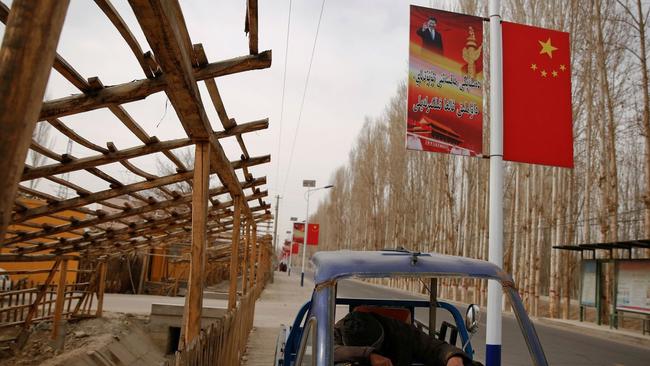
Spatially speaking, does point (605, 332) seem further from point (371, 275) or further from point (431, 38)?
point (371, 275)

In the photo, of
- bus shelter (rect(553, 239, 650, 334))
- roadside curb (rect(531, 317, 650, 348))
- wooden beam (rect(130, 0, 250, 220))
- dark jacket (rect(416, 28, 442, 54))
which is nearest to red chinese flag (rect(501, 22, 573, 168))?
dark jacket (rect(416, 28, 442, 54))

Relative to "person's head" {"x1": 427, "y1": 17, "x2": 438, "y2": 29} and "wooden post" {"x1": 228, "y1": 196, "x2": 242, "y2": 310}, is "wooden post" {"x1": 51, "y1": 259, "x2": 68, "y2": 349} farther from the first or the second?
"person's head" {"x1": 427, "y1": 17, "x2": 438, "y2": 29}

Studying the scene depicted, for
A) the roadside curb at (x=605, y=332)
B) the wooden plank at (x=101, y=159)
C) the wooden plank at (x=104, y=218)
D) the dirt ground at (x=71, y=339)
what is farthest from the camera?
the roadside curb at (x=605, y=332)

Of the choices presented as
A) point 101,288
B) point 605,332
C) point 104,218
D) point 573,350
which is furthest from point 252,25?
point 605,332

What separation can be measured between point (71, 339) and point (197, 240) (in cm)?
783

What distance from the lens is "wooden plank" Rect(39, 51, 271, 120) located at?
3.40m

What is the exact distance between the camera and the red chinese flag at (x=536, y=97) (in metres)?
5.82

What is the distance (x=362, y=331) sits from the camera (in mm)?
2875

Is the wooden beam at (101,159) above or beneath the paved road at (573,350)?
above

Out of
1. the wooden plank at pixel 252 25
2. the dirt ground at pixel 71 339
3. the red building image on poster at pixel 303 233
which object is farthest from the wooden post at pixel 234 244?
the red building image on poster at pixel 303 233

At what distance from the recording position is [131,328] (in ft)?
38.0

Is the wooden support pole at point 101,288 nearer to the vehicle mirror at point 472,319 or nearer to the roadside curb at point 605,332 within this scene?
the vehicle mirror at point 472,319

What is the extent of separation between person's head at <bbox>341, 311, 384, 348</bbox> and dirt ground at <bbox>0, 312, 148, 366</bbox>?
689 centimetres

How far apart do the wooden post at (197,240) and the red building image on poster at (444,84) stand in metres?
2.77
